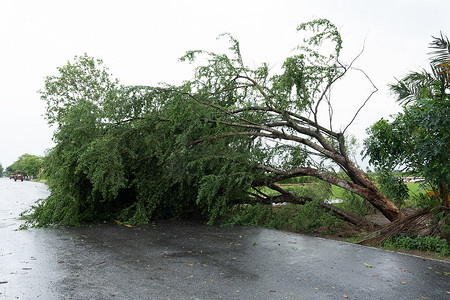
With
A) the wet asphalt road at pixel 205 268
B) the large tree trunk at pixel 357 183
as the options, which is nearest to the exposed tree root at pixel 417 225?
the wet asphalt road at pixel 205 268

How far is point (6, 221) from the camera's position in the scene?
10945 mm

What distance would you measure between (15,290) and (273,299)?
10.4 ft

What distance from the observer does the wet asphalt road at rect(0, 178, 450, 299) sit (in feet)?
14.8

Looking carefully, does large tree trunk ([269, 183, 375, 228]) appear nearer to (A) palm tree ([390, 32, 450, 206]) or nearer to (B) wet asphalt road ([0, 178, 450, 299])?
(B) wet asphalt road ([0, 178, 450, 299])

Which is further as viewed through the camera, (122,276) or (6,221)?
(6,221)

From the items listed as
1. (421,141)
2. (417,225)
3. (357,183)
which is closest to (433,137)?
(421,141)

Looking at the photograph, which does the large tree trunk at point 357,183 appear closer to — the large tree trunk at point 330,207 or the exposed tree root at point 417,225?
the large tree trunk at point 330,207

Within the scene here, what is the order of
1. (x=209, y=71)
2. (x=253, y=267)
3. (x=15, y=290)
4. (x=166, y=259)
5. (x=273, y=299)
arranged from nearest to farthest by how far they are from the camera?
(x=273, y=299) < (x=15, y=290) < (x=253, y=267) < (x=166, y=259) < (x=209, y=71)

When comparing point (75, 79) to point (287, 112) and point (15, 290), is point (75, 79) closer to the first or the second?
point (287, 112)

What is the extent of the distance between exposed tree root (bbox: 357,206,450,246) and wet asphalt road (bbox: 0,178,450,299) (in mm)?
674

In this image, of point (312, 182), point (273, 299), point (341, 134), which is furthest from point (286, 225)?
point (273, 299)

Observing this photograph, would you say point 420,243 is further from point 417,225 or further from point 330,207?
point 330,207

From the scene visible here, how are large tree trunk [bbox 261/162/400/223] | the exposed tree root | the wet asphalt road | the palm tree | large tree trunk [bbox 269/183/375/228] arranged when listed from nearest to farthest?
the wet asphalt road < the palm tree < the exposed tree root < large tree trunk [bbox 261/162/400/223] < large tree trunk [bbox 269/183/375/228]

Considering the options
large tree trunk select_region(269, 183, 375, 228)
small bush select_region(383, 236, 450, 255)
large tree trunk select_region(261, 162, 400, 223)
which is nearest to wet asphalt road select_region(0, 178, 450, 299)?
small bush select_region(383, 236, 450, 255)
